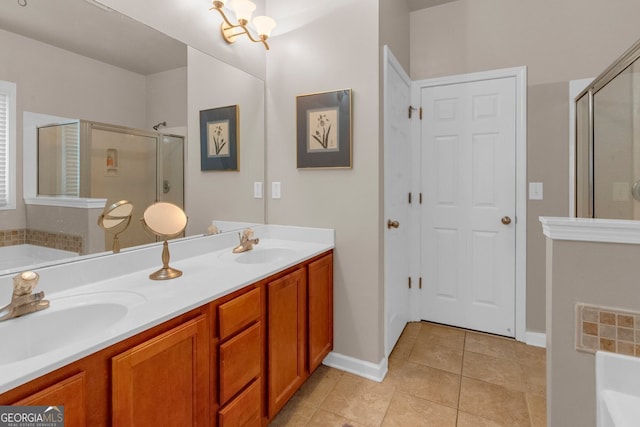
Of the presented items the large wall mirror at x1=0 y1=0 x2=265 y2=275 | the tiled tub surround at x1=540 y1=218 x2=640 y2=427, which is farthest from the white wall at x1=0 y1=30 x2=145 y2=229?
the tiled tub surround at x1=540 y1=218 x2=640 y2=427

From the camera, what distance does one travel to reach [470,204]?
8.43 feet

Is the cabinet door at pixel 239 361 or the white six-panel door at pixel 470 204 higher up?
the white six-panel door at pixel 470 204

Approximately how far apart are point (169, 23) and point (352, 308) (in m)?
1.93

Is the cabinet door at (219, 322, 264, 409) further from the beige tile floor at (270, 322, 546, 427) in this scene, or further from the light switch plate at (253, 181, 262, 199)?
the light switch plate at (253, 181, 262, 199)

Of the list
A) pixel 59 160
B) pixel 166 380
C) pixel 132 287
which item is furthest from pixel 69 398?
pixel 59 160

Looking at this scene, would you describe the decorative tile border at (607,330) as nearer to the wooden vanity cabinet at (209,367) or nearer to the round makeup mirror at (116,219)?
the wooden vanity cabinet at (209,367)

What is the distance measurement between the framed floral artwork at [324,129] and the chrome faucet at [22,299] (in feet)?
4.98

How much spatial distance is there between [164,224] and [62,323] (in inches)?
20.6

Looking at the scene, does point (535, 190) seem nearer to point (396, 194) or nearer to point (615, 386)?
point (396, 194)

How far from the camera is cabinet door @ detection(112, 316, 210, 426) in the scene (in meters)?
0.84

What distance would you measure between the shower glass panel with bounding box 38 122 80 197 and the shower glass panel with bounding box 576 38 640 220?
2763mm

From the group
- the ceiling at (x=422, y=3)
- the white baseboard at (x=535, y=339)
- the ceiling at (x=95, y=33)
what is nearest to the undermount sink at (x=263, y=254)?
the ceiling at (x=95, y=33)

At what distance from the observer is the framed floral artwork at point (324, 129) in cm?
198

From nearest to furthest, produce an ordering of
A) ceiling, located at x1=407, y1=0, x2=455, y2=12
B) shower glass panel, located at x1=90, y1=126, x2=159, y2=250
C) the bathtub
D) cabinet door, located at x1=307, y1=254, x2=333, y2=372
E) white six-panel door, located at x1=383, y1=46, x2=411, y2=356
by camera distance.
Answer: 1. the bathtub
2. shower glass panel, located at x1=90, y1=126, x2=159, y2=250
3. cabinet door, located at x1=307, y1=254, x2=333, y2=372
4. white six-panel door, located at x1=383, y1=46, x2=411, y2=356
5. ceiling, located at x1=407, y1=0, x2=455, y2=12
